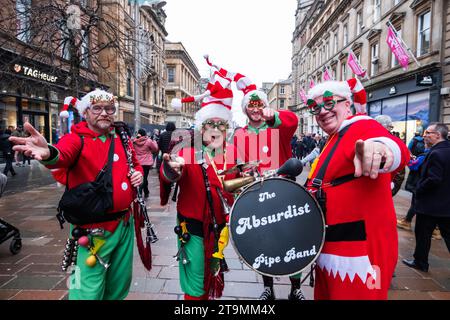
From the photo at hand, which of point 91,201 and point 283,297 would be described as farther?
point 283,297

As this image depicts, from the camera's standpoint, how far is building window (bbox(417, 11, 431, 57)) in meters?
14.0

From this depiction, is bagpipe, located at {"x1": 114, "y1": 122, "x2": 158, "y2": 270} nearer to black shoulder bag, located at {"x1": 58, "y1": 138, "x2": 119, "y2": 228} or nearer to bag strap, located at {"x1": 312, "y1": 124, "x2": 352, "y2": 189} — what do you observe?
black shoulder bag, located at {"x1": 58, "y1": 138, "x2": 119, "y2": 228}

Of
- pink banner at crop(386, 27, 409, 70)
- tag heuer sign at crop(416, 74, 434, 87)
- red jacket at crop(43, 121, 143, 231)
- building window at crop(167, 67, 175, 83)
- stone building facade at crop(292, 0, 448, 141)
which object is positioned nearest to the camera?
red jacket at crop(43, 121, 143, 231)

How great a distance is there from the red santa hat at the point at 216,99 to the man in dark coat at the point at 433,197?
2.91 meters

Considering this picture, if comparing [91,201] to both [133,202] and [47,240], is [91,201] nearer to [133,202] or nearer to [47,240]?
[133,202]

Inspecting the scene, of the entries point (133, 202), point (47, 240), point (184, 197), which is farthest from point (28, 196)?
point (184, 197)

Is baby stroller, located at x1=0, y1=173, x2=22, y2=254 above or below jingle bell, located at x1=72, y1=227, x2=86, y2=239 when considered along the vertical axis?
below

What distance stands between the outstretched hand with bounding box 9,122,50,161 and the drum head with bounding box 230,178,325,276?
1336 millimetres

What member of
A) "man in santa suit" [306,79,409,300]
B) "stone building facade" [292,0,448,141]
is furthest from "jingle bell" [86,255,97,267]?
"stone building facade" [292,0,448,141]

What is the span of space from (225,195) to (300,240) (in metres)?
0.81

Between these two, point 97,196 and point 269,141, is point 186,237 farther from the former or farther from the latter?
point 269,141

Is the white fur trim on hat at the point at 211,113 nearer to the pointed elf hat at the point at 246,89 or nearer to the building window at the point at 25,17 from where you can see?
the pointed elf hat at the point at 246,89

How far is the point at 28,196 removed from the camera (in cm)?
797
